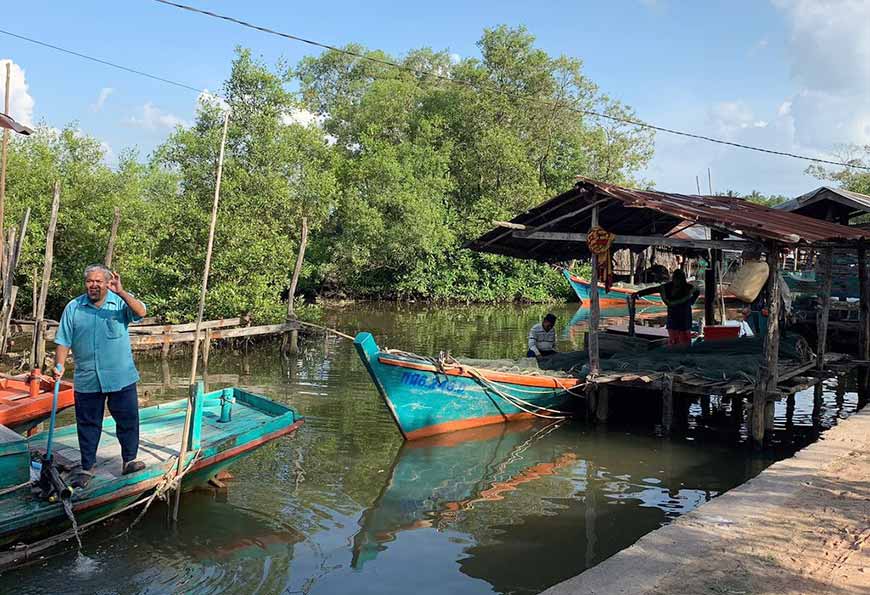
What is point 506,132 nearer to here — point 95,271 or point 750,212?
point 750,212

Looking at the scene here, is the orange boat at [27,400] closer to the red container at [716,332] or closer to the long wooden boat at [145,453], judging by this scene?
the long wooden boat at [145,453]

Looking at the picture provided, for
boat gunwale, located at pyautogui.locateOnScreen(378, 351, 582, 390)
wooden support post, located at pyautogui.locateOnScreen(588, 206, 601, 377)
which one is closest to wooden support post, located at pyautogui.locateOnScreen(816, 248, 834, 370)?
wooden support post, located at pyautogui.locateOnScreen(588, 206, 601, 377)

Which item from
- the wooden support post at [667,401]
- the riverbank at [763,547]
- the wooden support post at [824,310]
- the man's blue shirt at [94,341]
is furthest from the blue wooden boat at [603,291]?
the man's blue shirt at [94,341]

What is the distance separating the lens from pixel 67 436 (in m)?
7.13

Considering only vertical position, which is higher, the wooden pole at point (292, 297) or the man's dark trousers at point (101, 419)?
the wooden pole at point (292, 297)

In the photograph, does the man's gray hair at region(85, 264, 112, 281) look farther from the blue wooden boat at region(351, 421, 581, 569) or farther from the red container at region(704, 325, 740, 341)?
the red container at region(704, 325, 740, 341)

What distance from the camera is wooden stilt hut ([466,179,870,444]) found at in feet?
30.9

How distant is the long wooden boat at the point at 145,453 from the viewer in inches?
214

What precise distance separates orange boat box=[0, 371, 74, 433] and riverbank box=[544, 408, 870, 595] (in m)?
6.23

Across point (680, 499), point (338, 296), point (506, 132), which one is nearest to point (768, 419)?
point (680, 499)

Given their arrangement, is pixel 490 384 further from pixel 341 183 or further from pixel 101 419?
pixel 341 183

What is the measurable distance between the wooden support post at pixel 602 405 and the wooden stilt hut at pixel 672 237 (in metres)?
0.32

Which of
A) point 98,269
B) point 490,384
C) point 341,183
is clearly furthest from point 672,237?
point 341,183

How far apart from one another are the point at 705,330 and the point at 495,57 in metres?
23.3
